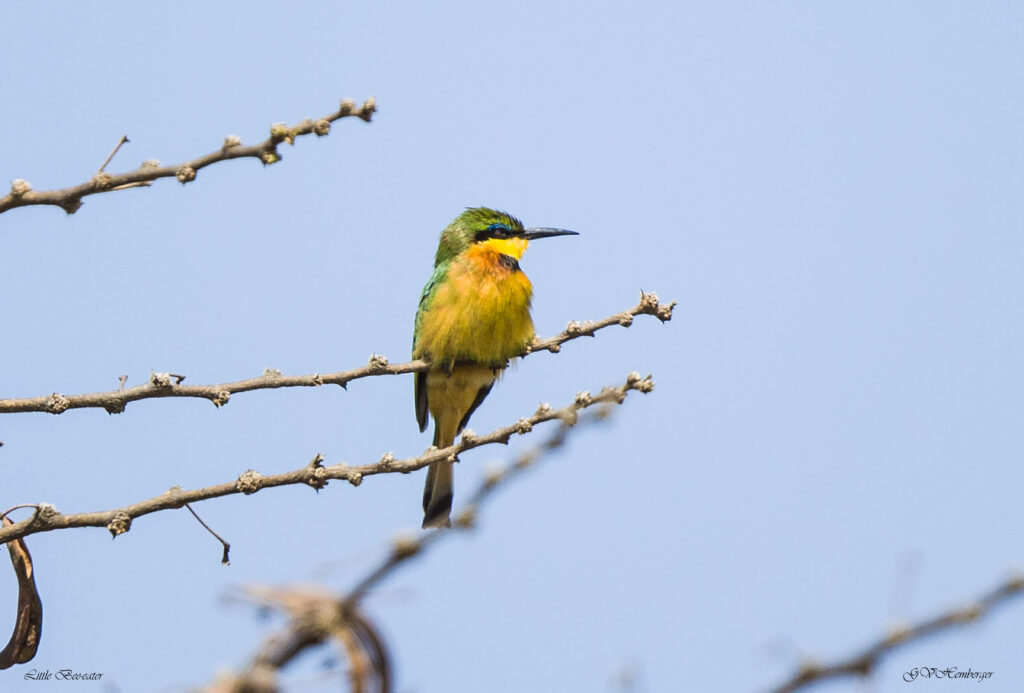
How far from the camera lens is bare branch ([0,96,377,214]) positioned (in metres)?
3.02

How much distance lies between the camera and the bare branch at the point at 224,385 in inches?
138

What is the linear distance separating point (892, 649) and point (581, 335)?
3291 mm

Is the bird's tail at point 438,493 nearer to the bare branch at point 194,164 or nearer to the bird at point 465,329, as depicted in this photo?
the bird at point 465,329

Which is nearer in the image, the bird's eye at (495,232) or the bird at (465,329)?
the bird at (465,329)

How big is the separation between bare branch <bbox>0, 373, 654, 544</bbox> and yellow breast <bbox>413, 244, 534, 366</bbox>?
94.4 inches

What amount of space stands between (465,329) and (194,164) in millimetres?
3182

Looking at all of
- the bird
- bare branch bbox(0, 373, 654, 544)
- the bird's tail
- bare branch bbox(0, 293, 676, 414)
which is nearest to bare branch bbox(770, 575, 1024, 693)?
bare branch bbox(0, 373, 654, 544)

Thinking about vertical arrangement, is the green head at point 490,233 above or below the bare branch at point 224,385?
above

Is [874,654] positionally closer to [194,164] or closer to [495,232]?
[194,164]

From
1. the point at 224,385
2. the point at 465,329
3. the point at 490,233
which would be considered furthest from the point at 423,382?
the point at 224,385

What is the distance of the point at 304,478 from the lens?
358 cm

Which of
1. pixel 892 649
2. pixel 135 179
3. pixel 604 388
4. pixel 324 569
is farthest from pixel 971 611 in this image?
pixel 135 179

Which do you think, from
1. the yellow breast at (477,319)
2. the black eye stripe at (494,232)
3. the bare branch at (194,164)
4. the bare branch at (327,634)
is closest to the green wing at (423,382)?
the yellow breast at (477,319)

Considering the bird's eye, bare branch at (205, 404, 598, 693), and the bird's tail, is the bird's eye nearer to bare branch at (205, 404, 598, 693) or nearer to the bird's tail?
the bird's tail
